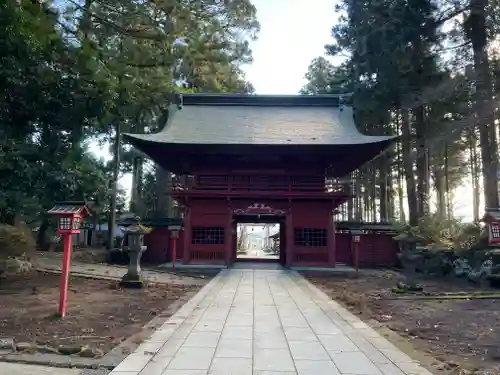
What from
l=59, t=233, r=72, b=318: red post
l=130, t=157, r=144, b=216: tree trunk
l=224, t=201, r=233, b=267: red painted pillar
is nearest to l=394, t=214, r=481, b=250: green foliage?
l=224, t=201, r=233, b=267: red painted pillar

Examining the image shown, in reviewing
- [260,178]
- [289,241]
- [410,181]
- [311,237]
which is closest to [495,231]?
[311,237]

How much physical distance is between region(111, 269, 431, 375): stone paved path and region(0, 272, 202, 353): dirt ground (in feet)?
2.40

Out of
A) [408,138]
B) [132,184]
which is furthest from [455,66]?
[132,184]

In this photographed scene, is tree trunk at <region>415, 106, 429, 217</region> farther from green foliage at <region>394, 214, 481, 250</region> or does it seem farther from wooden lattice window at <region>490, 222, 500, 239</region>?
wooden lattice window at <region>490, 222, 500, 239</region>

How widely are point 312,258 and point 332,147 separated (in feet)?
15.9

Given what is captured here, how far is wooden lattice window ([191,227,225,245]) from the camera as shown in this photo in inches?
707

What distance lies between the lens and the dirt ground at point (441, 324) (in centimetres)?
478

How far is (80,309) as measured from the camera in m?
7.61

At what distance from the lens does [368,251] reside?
20516mm

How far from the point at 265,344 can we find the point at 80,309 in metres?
4.16

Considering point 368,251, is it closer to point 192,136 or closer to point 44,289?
point 192,136

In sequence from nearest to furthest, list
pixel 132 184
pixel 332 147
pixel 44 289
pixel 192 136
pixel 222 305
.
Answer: pixel 222 305
pixel 44 289
pixel 332 147
pixel 192 136
pixel 132 184

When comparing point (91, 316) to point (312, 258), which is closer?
point (91, 316)

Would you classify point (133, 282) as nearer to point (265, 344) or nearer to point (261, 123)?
point (265, 344)
